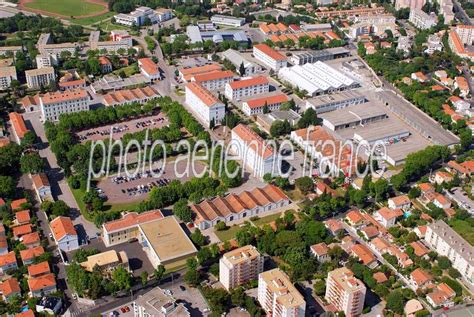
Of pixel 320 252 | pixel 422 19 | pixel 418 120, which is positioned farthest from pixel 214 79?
pixel 422 19

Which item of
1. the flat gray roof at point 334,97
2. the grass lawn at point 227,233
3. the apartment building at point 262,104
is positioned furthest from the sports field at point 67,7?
the grass lawn at point 227,233

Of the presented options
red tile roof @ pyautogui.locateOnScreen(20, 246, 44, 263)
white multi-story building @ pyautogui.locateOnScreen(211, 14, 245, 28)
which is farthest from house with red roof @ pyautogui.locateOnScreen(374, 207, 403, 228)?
white multi-story building @ pyautogui.locateOnScreen(211, 14, 245, 28)

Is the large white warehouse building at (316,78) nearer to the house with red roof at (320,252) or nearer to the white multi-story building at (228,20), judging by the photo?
the white multi-story building at (228,20)

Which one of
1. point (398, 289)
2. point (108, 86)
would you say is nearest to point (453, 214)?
point (398, 289)

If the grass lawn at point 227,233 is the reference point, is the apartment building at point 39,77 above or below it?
above

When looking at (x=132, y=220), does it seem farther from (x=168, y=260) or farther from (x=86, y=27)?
(x=86, y=27)

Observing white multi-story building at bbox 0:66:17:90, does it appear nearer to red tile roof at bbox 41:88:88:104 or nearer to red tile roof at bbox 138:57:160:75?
red tile roof at bbox 41:88:88:104

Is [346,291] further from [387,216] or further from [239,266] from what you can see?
[387,216]
